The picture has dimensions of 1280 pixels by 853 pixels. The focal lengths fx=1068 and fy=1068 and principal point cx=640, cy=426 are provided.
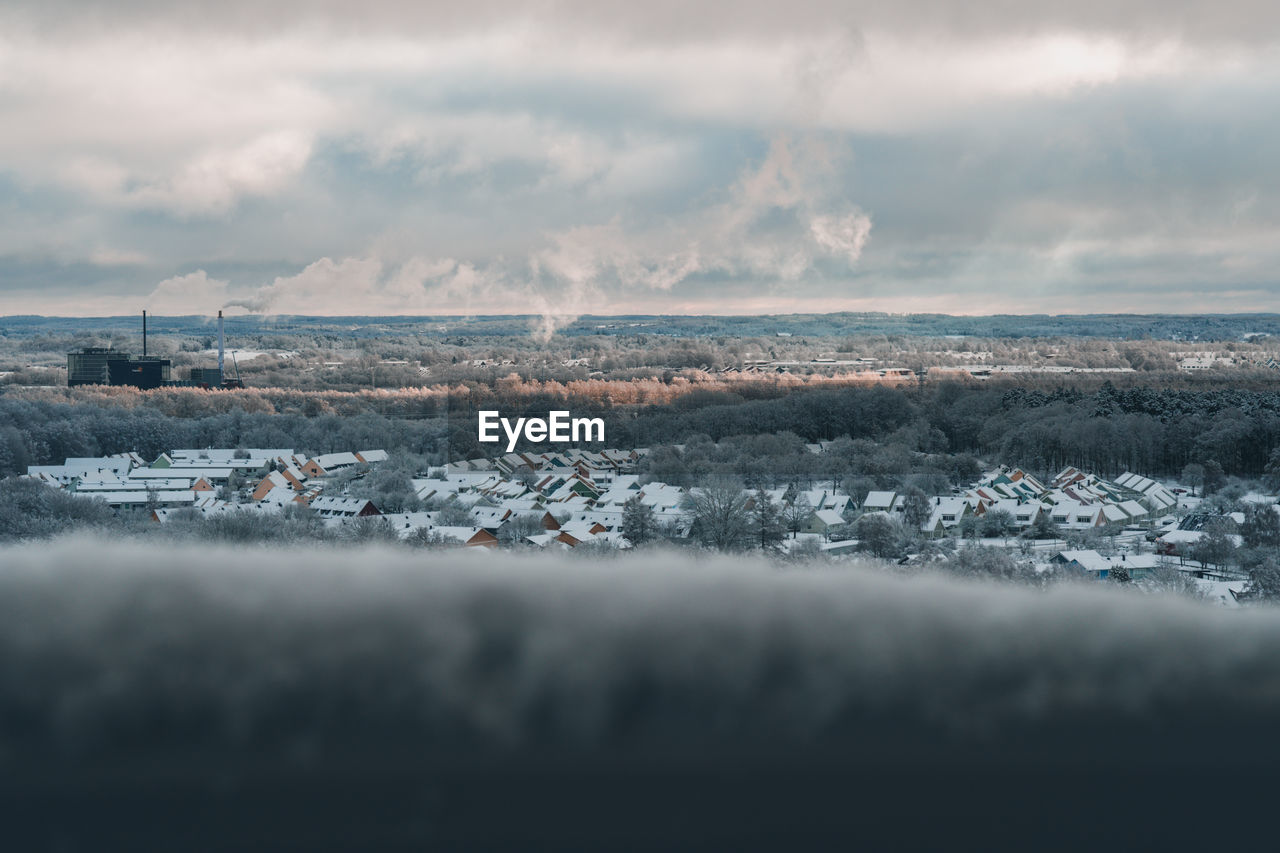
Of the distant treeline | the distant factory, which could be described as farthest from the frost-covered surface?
the distant factory

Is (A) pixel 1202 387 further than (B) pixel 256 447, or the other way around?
(A) pixel 1202 387

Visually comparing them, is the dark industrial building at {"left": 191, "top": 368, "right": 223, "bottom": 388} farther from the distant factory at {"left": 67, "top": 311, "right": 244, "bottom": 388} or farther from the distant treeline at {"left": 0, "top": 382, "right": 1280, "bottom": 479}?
the distant treeline at {"left": 0, "top": 382, "right": 1280, "bottom": 479}

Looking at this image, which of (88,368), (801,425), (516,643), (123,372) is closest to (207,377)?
(123,372)

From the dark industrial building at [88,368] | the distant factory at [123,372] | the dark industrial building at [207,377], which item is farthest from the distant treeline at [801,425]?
the dark industrial building at [88,368]

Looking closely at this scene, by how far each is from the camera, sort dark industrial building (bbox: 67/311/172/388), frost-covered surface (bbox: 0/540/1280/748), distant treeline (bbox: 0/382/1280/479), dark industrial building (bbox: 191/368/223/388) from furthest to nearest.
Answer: dark industrial building (bbox: 191/368/223/388), dark industrial building (bbox: 67/311/172/388), distant treeline (bbox: 0/382/1280/479), frost-covered surface (bbox: 0/540/1280/748)

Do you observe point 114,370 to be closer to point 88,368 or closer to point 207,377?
point 88,368

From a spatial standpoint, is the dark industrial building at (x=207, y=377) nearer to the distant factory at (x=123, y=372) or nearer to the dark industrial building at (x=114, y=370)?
the distant factory at (x=123, y=372)

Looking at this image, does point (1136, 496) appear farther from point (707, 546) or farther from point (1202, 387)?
point (1202, 387)

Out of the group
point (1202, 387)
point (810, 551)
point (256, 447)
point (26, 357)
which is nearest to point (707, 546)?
point (810, 551)
